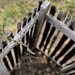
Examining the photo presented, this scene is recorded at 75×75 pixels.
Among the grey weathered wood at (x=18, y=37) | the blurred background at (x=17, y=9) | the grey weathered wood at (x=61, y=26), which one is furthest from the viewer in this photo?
the blurred background at (x=17, y=9)

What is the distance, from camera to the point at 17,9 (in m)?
3.51

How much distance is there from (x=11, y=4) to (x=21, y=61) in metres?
2.15

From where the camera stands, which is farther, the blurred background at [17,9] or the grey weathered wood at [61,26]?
the blurred background at [17,9]

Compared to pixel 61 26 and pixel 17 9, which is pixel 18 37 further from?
pixel 17 9

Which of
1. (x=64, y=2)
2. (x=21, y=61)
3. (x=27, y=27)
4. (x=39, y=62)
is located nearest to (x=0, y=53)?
(x=27, y=27)


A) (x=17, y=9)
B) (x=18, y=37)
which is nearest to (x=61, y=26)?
(x=18, y=37)

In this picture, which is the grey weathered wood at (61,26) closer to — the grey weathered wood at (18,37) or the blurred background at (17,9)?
the grey weathered wood at (18,37)

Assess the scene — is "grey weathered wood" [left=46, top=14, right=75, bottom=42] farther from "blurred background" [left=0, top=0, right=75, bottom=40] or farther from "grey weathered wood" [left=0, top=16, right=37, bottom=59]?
"blurred background" [left=0, top=0, right=75, bottom=40]

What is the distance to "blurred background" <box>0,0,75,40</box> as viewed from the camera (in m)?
3.34

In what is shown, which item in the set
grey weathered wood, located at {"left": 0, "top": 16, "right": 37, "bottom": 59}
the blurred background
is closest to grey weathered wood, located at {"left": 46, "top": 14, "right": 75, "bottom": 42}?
grey weathered wood, located at {"left": 0, "top": 16, "right": 37, "bottom": 59}

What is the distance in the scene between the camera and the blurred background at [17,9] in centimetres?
334

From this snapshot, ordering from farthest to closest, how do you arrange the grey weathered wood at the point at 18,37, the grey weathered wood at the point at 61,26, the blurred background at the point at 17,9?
the blurred background at the point at 17,9 < the grey weathered wood at the point at 61,26 < the grey weathered wood at the point at 18,37

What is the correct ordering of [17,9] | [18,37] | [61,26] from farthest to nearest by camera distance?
[17,9] < [61,26] < [18,37]

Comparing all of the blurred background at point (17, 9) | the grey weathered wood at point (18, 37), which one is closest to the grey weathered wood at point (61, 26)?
the grey weathered wood at point (18, 37)
